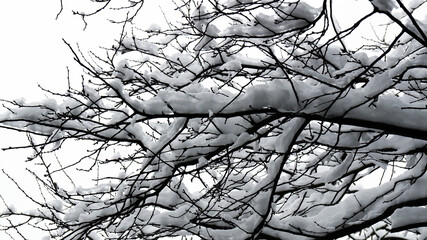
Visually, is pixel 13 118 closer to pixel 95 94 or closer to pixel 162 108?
pixel 95 94

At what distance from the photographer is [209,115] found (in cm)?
272

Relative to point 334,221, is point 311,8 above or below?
above

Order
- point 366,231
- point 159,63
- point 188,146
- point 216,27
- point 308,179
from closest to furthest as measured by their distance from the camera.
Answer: point 188,146 < point 216,27 < point 308,179 < point 159,63 < point 366,231

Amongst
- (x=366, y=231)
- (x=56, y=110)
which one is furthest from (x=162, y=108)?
(x=366, y=231)

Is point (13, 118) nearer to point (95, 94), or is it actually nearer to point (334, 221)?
point (95, 94)

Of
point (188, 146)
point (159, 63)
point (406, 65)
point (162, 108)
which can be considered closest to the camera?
point (406, 65)

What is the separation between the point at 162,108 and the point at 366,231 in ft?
15.8

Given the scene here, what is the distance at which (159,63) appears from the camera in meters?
4.54

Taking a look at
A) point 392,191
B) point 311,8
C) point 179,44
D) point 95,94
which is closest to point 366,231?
point 392,191

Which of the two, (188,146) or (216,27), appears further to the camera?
(216,27)

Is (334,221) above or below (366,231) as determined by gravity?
below

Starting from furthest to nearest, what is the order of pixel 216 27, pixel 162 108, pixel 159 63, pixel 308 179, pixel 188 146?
pixel 159 63, pixel 308 179, pixel 216 27, pixel 188 146, pixel 162 108

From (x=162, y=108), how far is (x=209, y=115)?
0.37 meters

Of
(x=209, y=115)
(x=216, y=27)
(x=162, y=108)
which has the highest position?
(x=216, y=27)
